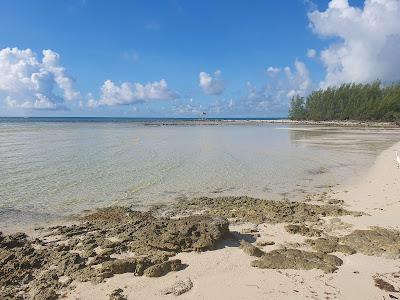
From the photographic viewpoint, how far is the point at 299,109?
130750mm

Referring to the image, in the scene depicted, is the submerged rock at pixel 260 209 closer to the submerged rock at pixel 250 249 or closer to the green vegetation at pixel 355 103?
the submerged rock at pixel 250 249

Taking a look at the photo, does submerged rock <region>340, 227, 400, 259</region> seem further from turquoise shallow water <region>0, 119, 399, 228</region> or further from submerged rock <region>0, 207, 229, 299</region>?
turquoise shallow water <region>0, 119, 399, 228</region>

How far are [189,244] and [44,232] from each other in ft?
12.4

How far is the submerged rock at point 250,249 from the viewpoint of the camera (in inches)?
284

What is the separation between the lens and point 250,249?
7.33 metres

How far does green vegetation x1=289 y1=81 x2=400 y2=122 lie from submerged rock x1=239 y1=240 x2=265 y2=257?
94191mm

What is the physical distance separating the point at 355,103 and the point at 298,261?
107m

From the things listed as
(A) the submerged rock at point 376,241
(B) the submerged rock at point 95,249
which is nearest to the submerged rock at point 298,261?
(A) the submerged rock at point 376,241

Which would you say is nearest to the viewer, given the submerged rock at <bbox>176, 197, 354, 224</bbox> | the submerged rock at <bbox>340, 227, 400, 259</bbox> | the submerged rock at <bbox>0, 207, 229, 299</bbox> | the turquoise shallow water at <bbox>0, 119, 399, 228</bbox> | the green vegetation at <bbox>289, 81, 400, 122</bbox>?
the submerged rock at <bbox>0, 207, 229, 299</bbox>

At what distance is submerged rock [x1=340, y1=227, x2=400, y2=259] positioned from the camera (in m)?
7.22

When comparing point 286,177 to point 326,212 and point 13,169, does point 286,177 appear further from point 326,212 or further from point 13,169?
point 13,169

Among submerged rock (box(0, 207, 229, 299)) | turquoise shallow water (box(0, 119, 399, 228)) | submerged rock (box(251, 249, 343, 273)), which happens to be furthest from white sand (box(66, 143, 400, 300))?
turquoise shallow water (box(0, 119, 399, 228))

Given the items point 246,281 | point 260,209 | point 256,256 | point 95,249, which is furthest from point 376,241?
point 95,249

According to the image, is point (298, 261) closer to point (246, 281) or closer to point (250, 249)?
point (250, 249)
